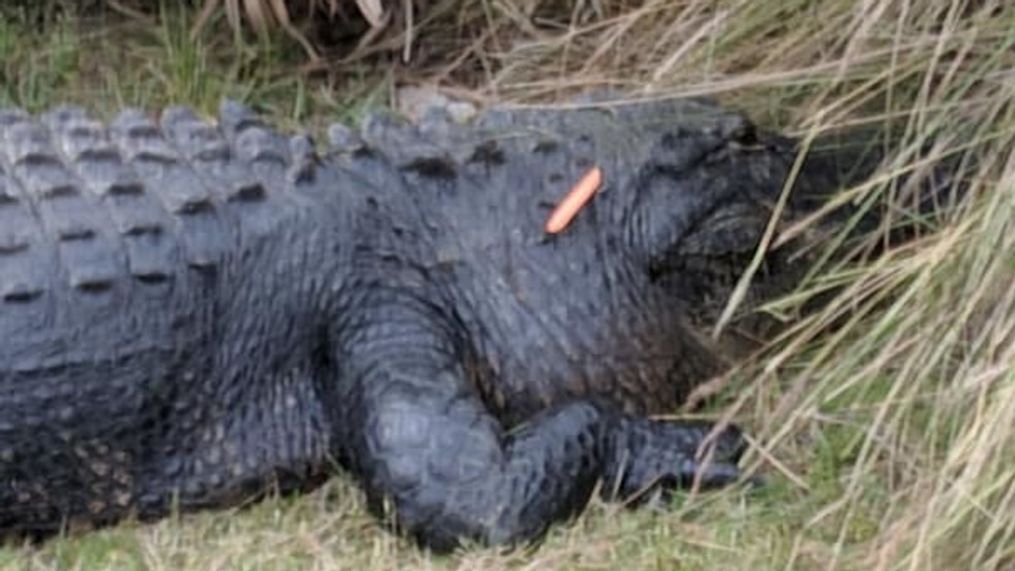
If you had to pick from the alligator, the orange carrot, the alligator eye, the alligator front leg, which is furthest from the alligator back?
the alligator eye

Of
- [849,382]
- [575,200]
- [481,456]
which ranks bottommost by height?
[481,456]

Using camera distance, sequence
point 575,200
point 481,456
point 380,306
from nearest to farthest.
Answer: point 481,456 < point 380,306 < point 575,200

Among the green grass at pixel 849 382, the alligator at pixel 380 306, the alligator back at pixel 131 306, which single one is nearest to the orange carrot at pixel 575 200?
the alligator at pixel 380 306

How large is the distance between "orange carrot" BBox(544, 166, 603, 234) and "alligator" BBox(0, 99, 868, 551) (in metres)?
0.01

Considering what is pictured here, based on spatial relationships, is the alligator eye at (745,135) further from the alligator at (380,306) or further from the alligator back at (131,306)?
the alligator back at (131,306)

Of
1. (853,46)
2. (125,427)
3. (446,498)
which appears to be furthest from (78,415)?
(853,46)

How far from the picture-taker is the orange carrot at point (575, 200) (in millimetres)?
3746

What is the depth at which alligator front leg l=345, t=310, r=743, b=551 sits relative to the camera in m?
3.46

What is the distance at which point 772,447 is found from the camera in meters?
3.59

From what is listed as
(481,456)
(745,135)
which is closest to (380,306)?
(481,456)

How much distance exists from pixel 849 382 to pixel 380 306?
0.73 meters

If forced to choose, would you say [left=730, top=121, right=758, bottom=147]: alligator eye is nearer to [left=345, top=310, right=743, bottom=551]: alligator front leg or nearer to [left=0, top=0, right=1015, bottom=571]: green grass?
[left=0, top=0, right=1015, bottom=571]: green grass

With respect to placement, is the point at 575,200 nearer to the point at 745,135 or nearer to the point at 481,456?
the point at 745,135

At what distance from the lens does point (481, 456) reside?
350cm
